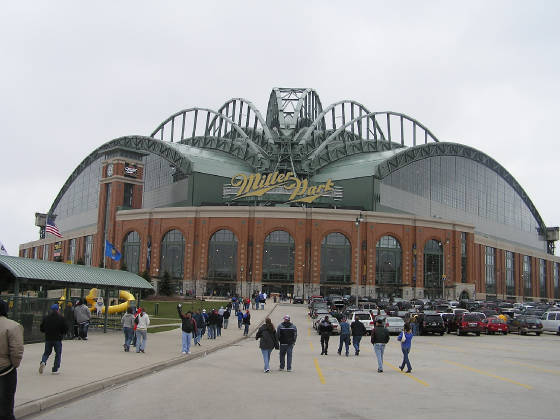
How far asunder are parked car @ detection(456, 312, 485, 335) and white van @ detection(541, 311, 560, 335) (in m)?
6.83

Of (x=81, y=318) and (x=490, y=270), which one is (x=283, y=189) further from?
(x=81, y=318)

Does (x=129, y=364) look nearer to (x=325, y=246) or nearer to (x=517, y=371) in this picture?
(x=517, y=371)

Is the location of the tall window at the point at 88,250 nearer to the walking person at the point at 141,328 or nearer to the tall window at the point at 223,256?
the tall window at the point at 223,256

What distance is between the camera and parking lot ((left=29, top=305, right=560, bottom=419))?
1207 centimetres

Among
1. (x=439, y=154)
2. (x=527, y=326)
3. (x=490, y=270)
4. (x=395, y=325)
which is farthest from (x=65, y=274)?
(x=490, y=270)

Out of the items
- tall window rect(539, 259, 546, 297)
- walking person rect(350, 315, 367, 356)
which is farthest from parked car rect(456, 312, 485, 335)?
tall window rect(539, 259, 546, 297)

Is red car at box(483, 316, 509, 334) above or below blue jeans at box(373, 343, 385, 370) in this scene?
below

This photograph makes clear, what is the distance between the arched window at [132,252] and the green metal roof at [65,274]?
215ft

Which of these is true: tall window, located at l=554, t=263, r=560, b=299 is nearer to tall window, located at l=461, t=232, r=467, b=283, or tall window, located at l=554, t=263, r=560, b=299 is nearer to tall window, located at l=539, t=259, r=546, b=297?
tall window, located at l=539, t=259, r=546, b=297

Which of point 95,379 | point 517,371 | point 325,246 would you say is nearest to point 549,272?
point 325,246

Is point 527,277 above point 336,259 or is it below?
below

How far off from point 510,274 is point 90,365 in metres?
115

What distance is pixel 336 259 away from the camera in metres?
93.9

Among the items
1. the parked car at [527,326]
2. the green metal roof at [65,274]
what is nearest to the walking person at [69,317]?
the green metal roof at [65,274]
